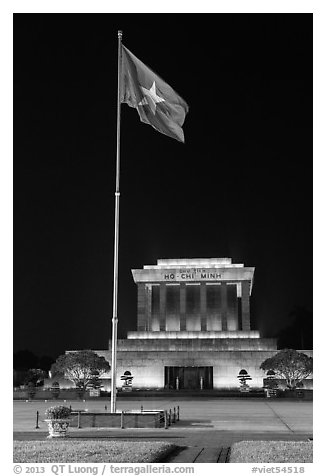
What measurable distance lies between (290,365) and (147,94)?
39.6 meters

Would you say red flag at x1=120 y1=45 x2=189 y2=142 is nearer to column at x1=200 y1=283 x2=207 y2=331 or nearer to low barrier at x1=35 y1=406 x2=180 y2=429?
low barrier at x1=35 y1=406 x2=180 y2=429

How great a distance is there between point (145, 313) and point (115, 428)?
5240cm

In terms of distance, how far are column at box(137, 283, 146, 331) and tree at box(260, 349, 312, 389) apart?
18962 mm

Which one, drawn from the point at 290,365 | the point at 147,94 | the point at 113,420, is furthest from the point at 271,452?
the point at 290,365

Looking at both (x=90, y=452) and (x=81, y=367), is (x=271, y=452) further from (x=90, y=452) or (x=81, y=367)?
(x=81, y=367)

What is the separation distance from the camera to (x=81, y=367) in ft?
198

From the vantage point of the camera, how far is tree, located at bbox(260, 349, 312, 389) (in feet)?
196
